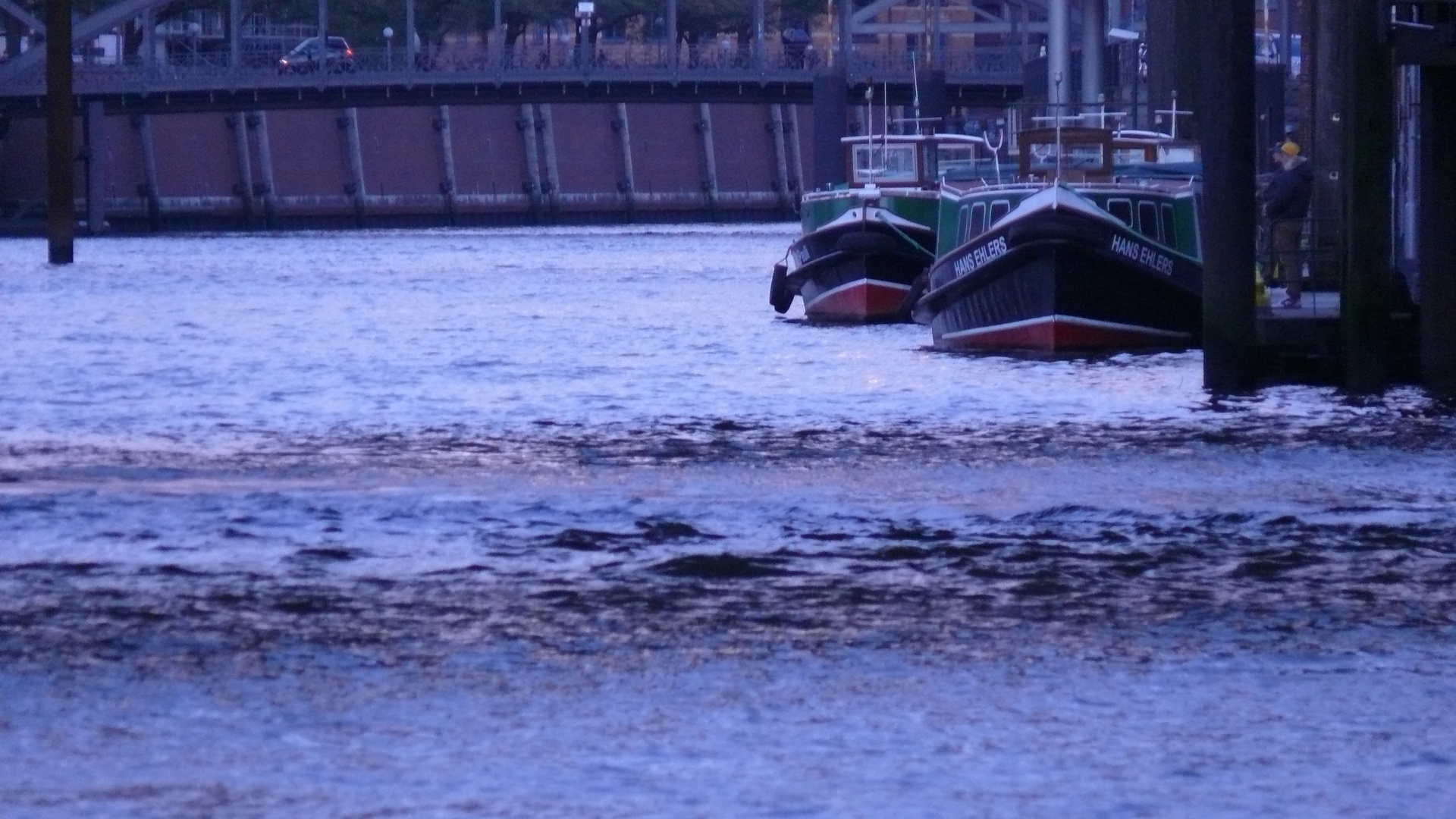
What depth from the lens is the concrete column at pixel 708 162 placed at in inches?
4397

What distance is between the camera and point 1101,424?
66.3 ft

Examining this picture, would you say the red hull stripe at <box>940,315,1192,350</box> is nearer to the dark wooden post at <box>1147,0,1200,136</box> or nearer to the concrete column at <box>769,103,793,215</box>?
the dark wooden post at <box>1147,0,1200,136</box>

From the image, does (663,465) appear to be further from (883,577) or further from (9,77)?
(9,77)

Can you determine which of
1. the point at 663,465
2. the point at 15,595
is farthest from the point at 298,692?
the point at 663,465

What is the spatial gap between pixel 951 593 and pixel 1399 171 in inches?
568

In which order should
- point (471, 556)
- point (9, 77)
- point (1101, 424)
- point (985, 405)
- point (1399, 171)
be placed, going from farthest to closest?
1. point (9, 77)
2. point (1399, 171)
3. point (985, 405)
4. point (1101, 424)
5. point (471, 556)

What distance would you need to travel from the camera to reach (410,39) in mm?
97062

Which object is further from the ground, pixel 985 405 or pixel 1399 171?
pixel 1399 171

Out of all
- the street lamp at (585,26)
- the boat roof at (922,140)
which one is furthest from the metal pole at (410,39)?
the boat roof at (922,140)

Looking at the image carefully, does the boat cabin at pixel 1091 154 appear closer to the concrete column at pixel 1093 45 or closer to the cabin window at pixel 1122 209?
the cabin window at pixel 1122 209

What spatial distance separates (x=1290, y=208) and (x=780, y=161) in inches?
3596

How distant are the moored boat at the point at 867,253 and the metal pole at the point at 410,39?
51.9m

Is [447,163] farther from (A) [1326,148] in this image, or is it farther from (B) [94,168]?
(A) [1326,148]

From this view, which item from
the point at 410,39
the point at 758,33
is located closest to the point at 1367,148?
the point at 410,39
